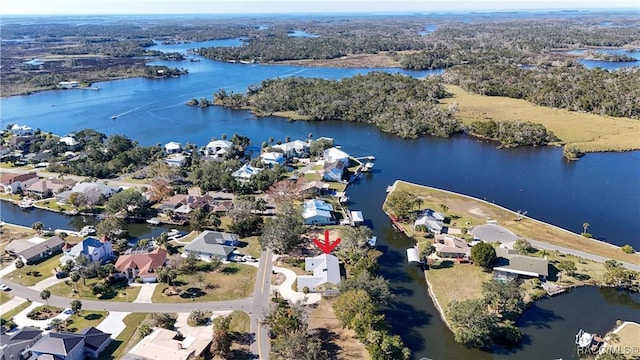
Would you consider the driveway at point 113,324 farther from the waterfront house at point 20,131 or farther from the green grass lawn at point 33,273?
the waterfront house at point 20,131

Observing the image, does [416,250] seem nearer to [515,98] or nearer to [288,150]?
[288,150]

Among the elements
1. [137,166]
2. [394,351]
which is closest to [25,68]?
[137,166]

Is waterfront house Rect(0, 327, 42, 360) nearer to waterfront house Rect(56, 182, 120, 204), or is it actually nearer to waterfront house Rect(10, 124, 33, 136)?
waterfront house Rect(56, 182, 120, 204)

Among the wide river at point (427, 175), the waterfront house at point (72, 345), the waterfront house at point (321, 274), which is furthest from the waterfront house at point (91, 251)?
the waterfront house at point (321, 274)

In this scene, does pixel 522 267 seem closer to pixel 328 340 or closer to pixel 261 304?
pixel 328 340

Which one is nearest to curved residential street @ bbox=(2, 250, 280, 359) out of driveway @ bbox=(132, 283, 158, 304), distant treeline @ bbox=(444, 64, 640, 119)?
driveway @ bbox=(132, 283, 158, 304)

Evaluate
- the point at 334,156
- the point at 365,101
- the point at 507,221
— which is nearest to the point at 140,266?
the point at 334,156

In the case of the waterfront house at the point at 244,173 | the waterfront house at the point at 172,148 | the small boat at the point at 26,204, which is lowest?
the small boat at the point at 26,204
